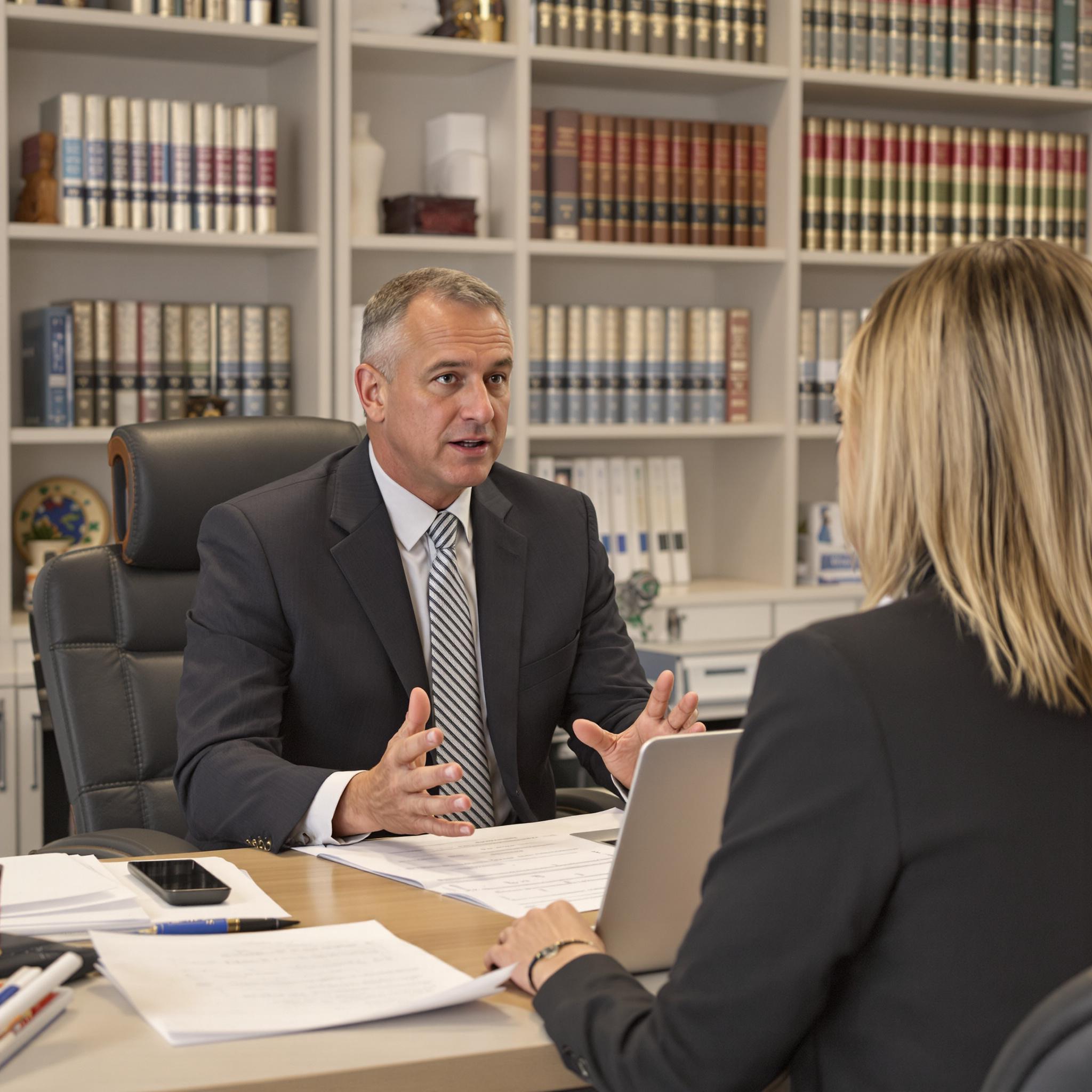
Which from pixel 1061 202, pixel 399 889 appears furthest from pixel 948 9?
pixel 399 889

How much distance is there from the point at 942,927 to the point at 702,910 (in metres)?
0.15

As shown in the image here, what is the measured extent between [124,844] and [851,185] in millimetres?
2770

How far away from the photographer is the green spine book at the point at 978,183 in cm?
396

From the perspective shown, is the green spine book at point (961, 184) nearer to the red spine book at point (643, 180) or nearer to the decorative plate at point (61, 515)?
the red spine book at point (643, 180)

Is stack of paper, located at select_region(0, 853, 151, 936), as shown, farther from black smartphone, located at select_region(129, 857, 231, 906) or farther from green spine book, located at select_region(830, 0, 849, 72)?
green spine book, located at select_region(830, 0, 849, 72)

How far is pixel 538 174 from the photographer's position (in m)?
3.56

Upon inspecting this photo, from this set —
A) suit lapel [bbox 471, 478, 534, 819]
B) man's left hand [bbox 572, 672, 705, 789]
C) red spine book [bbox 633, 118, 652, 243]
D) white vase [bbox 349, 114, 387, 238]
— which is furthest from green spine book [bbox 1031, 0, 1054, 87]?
man's left hand [bbox 572, 672, 705, 789]

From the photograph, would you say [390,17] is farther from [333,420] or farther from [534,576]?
[534,576]

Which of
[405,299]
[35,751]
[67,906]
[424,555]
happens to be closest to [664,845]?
[67,906]

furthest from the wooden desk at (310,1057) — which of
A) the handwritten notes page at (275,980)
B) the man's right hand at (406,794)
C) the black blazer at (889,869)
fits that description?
the man's right hand at (406,794)

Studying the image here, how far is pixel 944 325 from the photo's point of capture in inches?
38.5

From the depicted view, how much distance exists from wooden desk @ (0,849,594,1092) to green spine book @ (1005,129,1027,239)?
334 centimetres

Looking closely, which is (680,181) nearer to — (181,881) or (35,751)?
(35,751)

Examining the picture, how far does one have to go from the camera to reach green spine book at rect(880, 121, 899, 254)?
12.7 feet
